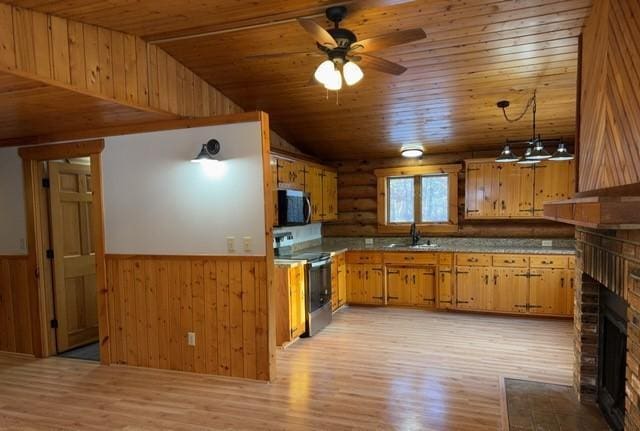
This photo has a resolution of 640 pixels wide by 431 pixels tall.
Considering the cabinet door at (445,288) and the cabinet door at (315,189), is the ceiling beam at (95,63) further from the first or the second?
the cabinet door at (445,288)

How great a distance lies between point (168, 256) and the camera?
12.1 ft

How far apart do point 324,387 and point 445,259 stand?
298 centimetres

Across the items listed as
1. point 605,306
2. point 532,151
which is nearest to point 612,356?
point 605,306

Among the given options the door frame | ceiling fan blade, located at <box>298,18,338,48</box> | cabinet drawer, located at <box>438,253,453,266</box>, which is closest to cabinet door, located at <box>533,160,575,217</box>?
cabinet drawer, located at <box>438,253,453,266</box>

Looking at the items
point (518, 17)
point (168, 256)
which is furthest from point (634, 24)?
point (168, 256)

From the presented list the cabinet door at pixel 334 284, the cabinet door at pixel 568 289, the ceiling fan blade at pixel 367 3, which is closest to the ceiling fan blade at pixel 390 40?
the ceiling fan blade at pixel 367 3

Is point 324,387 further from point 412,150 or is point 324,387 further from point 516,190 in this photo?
point 516,190

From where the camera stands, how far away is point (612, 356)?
270cm

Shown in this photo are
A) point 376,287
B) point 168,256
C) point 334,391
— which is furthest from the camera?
point 376,287

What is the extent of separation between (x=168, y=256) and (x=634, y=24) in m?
3.64

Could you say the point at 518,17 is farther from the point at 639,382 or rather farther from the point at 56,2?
the point at 56,2

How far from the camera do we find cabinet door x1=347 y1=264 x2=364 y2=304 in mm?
5965

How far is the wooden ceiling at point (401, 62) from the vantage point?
289 centimetres

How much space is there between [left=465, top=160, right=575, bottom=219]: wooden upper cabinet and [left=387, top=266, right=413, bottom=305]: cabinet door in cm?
125
